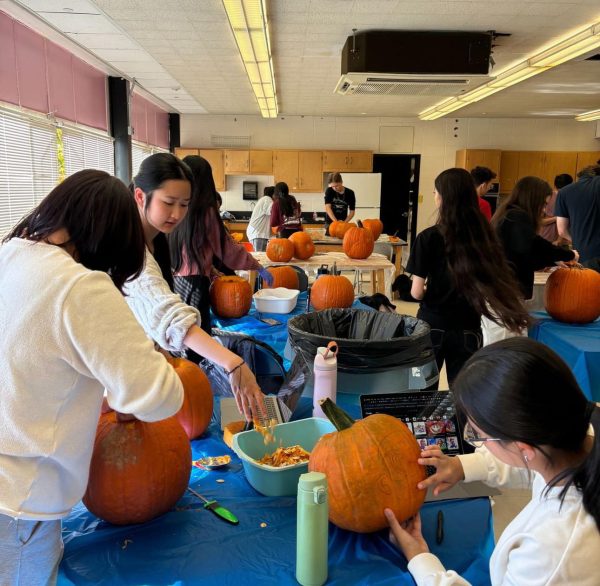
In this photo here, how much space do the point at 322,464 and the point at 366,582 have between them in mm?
241

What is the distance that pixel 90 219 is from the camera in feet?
3.17

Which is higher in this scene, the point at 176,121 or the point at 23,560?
the point at 176,121

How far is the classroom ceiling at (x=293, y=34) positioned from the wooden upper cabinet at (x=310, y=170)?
2.32 m

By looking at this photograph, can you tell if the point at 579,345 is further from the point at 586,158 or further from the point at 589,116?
the point at 586,158

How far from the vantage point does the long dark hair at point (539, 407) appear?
88cm

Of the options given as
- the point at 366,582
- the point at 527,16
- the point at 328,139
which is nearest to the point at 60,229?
the point at 366,582

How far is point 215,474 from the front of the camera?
51.5 inches

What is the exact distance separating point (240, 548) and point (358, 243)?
385 cm

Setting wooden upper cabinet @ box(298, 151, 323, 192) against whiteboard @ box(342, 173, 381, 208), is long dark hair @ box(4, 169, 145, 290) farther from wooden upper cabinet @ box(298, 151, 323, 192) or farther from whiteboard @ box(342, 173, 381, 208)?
wooden upper cabinet @ box(298, 151, 323, 192)

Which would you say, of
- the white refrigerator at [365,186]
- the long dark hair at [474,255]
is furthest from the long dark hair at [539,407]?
the white refrigerator at [365,186]

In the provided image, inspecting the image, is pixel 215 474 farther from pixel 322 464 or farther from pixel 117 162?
pixel 117 162

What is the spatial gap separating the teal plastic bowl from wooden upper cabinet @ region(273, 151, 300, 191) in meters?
9.41

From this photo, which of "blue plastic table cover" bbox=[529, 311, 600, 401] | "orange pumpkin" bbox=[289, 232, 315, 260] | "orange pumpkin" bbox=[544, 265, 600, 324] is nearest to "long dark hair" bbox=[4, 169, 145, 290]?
"blue plastic table cover" bbox=[529, 311, 600, 401]

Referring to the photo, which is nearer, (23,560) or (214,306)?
(23,560)
